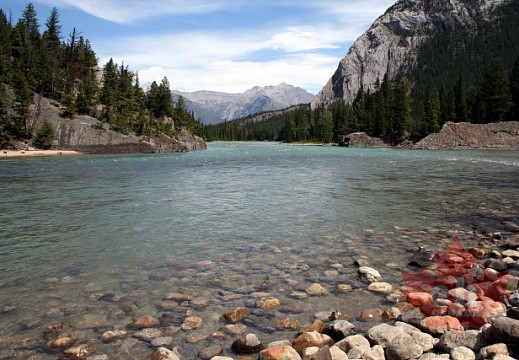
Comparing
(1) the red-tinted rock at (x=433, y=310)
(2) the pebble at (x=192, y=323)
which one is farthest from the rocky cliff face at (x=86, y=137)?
(1) the red-tinted rock at (x=433, y=310)

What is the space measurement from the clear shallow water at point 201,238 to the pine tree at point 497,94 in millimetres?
95757

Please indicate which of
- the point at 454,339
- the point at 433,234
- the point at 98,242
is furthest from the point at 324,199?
the point at 454,339

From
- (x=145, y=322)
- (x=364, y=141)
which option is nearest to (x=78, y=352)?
(x=145, y=322)

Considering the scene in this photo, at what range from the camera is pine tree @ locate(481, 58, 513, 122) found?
330ft

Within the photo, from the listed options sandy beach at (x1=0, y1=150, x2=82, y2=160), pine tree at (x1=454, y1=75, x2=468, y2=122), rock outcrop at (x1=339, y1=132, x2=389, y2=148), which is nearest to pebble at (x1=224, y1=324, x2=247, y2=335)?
sandy beach at (x1=0, y1=150, x2=82, y2=160)

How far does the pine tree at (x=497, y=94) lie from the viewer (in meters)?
101

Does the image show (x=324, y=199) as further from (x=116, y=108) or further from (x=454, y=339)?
(x=116, y=108)

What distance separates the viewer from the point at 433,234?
41.2 ft

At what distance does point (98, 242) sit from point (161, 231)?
2274 millimetres

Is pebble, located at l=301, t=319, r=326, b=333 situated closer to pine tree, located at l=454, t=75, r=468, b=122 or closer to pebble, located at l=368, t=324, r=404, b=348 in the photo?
pebble, located at l=368, t=324, r=404, b=348

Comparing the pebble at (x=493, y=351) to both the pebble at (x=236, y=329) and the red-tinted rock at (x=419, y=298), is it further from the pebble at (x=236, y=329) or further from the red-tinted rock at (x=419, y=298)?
the pebble at (x=236, y=329)

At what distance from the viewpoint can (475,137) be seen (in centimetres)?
9506

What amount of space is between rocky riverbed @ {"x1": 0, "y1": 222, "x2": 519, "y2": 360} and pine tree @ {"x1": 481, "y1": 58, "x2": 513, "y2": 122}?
113 m

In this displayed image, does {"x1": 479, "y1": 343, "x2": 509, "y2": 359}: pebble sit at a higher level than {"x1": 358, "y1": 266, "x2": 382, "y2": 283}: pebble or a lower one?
higher
